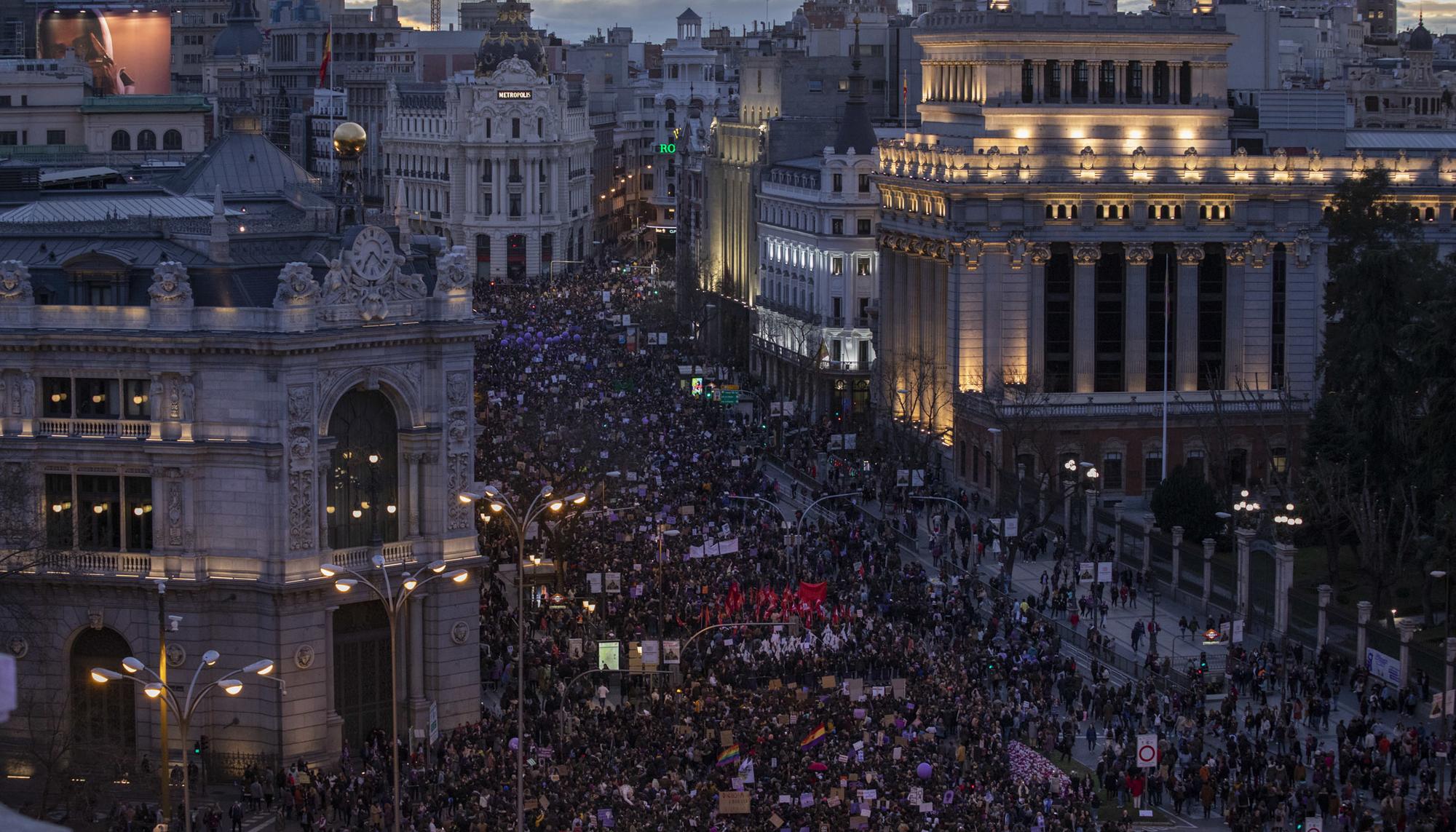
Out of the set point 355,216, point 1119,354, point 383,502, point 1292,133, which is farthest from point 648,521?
point 1292,133

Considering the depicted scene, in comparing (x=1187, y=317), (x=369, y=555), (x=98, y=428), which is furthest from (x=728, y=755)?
(x=1187, y=317)

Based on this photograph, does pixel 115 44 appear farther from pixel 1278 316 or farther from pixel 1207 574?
pixel 1207 574

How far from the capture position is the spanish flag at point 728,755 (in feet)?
190

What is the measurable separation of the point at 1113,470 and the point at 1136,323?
21.3 feet

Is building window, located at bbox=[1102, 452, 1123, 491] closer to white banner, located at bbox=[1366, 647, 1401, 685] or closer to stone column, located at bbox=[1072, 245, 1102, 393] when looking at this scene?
stone column, located at bbox=[1072, 245, 1102, 393]

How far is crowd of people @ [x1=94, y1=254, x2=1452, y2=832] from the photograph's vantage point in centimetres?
5559

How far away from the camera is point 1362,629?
233ft

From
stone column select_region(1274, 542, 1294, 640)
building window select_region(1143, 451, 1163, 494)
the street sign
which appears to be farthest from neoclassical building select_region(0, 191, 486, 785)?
building window select_region(1143, 451, 1163, 494)

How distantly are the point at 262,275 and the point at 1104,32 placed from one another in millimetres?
52796

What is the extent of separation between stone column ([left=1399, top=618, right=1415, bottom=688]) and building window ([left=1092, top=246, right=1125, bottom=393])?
38455 millimetres

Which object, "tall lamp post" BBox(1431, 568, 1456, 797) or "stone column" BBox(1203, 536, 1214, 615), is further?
"stone column" BBox(1203, 536, 1214, 615)

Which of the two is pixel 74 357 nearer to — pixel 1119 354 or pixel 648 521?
pixel 648 521

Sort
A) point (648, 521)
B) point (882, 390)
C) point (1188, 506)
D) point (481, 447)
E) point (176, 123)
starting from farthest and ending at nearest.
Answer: point (176, 123)
point (882, 390)
point (481, 447)
point (1188, 506)
point (648, 521)

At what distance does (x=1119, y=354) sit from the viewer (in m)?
108
